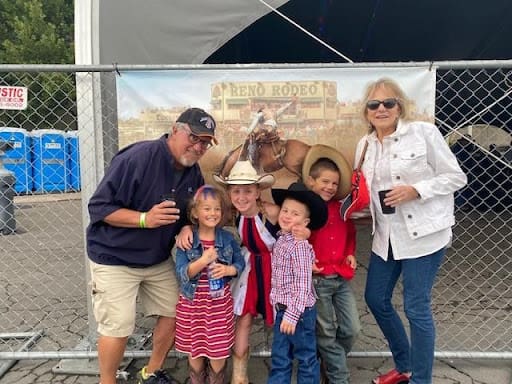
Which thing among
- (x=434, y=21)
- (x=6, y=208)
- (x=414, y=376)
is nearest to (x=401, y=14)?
(x=434, y=21)

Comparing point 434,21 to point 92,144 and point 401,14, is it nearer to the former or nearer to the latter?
point 401,14

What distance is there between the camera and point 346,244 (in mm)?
3256

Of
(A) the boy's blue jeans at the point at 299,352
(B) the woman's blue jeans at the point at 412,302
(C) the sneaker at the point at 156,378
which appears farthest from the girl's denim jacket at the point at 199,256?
(B) the woman's blue jeans at the point at 412,302

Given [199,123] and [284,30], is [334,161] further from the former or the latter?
[284,30]

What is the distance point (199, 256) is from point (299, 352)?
34.0 inches

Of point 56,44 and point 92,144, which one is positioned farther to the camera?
point 56,44

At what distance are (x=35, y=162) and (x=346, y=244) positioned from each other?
13.6m

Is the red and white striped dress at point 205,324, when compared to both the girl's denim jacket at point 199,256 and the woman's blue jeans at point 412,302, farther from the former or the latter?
the woman's blue jeans at point 412,302

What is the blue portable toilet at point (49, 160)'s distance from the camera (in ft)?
47.2

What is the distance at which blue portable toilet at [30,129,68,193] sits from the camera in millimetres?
14391

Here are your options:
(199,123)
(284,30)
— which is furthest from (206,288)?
(284,30)

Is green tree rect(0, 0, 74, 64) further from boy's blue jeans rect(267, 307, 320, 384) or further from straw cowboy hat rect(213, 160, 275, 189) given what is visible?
boy's blue jeans rect(267, 307, 320, 384)

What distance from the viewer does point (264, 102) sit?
3.46m

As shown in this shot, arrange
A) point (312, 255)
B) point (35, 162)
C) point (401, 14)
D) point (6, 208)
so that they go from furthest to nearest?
point (35, 162) → point (6, 208) → point (401, 14) → point (312, 255)
